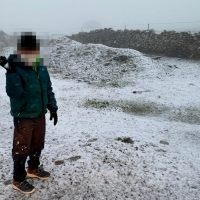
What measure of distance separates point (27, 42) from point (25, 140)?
5.18 ft

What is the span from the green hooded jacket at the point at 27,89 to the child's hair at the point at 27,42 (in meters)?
0.18

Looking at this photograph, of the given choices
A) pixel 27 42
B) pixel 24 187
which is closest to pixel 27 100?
pixel 27 42

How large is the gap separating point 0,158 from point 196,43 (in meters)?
21.3

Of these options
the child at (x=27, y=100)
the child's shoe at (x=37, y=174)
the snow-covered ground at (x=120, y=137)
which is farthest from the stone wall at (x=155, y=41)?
the child at (x=27, y=100)

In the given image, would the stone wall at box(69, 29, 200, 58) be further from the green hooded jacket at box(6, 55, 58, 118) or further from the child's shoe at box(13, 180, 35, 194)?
the child's shoe at box(13, 180, 35, 194)

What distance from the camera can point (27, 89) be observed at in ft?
12.2

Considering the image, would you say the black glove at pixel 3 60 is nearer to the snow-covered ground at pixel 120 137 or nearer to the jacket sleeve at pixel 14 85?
the jacket sleeve at pixel 14 85

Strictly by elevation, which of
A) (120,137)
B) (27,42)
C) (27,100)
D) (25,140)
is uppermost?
(27,42)

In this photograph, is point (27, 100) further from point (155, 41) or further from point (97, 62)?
point (155, 41)

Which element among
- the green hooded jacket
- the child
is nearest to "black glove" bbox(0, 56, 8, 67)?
the child

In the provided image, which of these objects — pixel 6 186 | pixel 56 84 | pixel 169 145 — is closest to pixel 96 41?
pixel 56 84

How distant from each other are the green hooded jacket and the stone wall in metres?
20.3

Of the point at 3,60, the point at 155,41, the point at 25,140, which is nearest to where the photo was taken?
the point at 3,60

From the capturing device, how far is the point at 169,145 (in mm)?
6883
